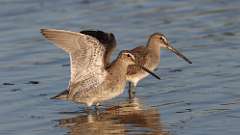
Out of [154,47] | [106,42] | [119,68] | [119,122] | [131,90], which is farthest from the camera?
[154,47]

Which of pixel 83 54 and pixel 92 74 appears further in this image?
pixel 92 74

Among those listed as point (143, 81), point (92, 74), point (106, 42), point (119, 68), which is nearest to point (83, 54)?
point (92, 74)

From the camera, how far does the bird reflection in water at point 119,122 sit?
9.34 m

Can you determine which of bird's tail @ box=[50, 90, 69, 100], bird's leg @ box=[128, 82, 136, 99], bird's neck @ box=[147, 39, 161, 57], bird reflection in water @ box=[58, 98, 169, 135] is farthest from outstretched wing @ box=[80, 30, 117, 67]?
bird's neck @ box=[147, 39, 161, 57]

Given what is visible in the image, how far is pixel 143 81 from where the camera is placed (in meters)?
11.8

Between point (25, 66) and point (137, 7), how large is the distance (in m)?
4.05

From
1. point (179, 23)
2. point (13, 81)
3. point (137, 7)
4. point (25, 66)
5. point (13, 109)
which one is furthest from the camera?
point (137, 7)

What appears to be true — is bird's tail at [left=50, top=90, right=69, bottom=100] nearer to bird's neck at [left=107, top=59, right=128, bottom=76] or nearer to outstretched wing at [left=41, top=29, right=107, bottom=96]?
outstretched wing at [left=41, top=29, right=107, bottom=96]

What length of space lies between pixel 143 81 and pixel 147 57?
1.09 ft

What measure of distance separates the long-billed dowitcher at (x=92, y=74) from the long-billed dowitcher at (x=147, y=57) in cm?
68

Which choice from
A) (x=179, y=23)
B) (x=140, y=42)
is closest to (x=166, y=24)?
(x=179, y=23)

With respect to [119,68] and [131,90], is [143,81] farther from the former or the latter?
[119,68]

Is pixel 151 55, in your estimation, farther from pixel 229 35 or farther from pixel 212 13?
pixel 212 13

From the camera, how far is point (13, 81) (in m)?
→ 11.4
